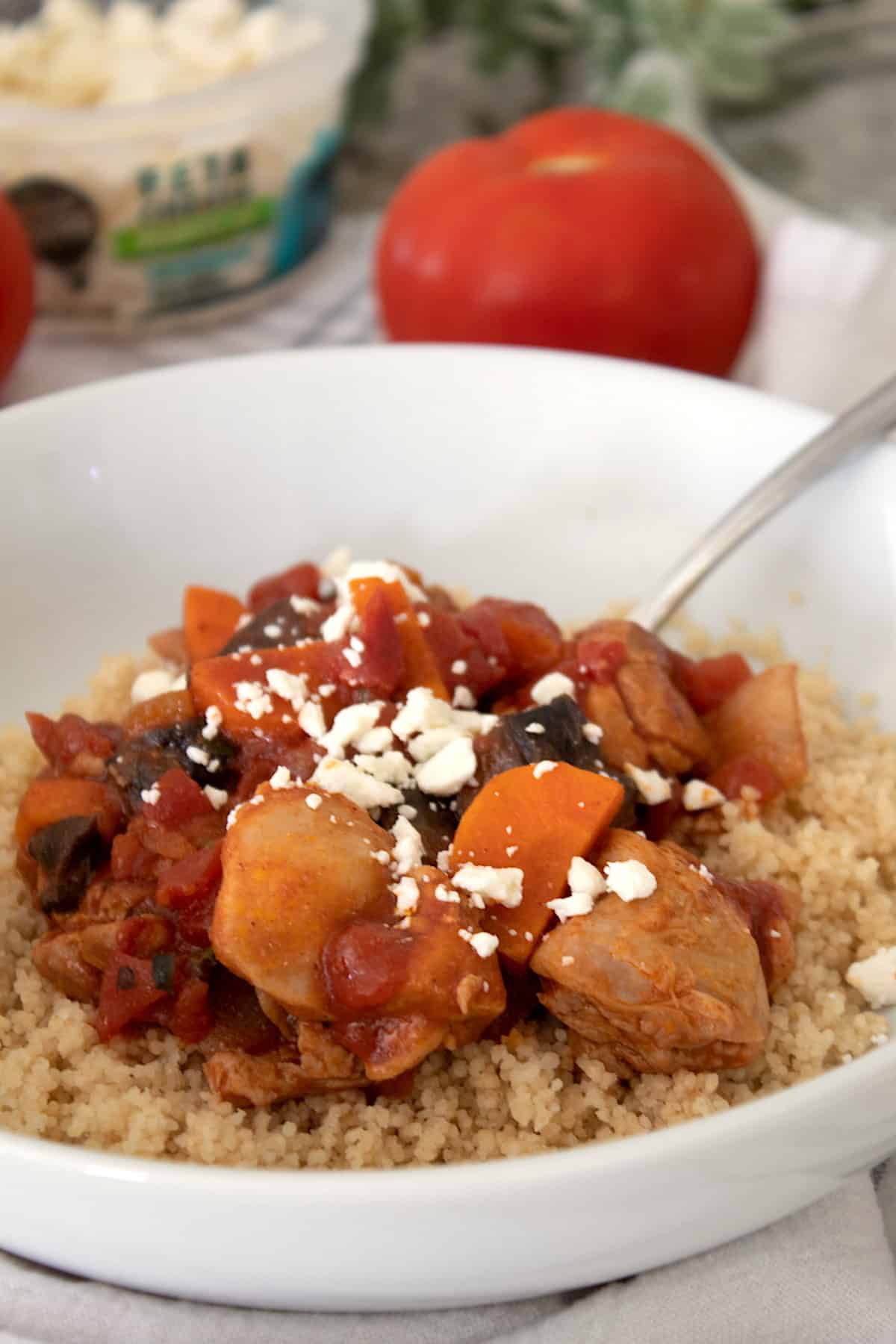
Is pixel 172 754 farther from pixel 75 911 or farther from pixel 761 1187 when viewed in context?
pixel 761 1187

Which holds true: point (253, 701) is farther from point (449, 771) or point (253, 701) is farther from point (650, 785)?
point (650, 785)

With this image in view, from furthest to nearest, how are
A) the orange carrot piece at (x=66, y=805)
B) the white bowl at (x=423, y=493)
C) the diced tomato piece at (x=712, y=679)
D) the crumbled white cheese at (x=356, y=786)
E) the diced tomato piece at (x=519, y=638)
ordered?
the white bowl at (x=423, y=493) → the diced tomato piece at (x=712, y=679) → the diced tomato piece at (x=519, y=638) → the orange carrot piece at (x=66, y=805) → the crumbled white cheese at (x=356, y=786)

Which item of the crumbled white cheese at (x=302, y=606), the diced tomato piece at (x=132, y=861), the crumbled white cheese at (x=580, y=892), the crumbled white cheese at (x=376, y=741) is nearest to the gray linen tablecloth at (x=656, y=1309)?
the crumbled white cheese at (x=580, y=892)

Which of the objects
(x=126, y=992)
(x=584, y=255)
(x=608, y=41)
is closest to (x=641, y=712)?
(x=126, y=992)

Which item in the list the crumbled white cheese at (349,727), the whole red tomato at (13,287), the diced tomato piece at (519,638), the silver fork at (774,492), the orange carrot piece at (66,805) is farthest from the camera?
the whole red tomato at (13,287)

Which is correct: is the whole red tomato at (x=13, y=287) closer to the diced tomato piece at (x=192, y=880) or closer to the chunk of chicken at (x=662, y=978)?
the diced tomato piece at (x=192, y=880)

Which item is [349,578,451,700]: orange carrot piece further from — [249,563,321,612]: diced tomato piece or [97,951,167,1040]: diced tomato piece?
[97,951,167,1040]: diced tomato piece
